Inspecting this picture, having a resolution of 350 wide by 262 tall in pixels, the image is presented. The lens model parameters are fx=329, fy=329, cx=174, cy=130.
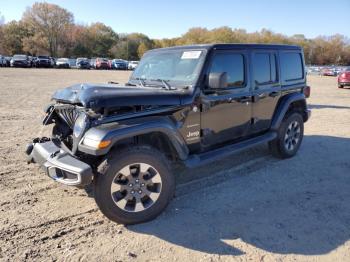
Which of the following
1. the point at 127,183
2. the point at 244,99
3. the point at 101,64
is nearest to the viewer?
the point at 127,183

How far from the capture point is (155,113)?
3814 mm

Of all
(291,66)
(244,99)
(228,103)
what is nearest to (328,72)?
(291,66)

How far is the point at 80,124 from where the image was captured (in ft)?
11.9

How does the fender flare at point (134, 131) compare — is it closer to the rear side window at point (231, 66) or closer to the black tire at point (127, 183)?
the black tire at point (127, 183)

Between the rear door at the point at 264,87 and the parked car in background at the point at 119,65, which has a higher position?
the parked car in background at the point at 119,65

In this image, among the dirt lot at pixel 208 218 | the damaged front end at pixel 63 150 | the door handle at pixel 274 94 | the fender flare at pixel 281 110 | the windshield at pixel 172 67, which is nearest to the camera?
the dirt lot at pixel 208 218

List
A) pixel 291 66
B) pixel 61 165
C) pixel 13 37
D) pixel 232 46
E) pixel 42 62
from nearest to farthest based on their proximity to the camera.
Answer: pixel 61 165
pixel 232 46
pixel 291 66
pixel 42 62
pixel 13 37

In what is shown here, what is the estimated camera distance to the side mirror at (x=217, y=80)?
4051 mm

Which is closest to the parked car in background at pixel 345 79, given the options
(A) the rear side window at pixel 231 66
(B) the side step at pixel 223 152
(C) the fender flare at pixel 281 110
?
(C) the fender flare at pixel 281 110

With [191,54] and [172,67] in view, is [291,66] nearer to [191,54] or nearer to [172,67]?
[191,54]

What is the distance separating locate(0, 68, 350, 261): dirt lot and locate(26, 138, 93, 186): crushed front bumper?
1.86 feet

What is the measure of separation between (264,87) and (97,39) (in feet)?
288

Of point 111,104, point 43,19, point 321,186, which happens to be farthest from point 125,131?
point 43,19

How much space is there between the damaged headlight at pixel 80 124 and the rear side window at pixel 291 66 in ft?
11.9
